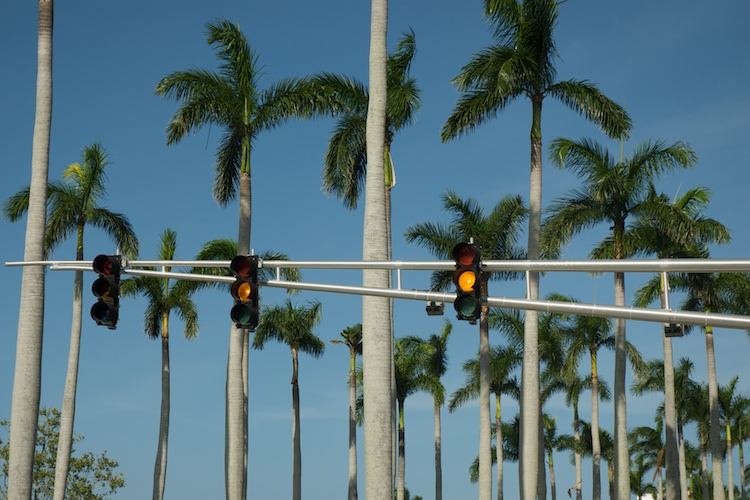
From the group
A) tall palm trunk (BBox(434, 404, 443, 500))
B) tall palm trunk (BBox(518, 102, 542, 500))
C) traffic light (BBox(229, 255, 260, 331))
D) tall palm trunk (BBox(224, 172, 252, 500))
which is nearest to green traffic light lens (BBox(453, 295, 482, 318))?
traffic light (BBox(229, 255, 260, 331))

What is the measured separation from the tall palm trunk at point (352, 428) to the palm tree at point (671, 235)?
21692 millimetres

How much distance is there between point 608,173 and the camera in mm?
37594

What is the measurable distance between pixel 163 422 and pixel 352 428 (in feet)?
45.7

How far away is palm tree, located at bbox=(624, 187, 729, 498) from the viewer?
128 feet

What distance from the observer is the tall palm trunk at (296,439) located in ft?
193

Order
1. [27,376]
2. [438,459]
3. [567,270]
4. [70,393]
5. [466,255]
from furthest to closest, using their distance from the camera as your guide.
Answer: [438,459], [70,393], [27,376], [466,255], [567,270]

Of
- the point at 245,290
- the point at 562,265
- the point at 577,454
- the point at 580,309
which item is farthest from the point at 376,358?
the point at 577,454

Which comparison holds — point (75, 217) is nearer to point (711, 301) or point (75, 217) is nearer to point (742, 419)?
point (711, 301)

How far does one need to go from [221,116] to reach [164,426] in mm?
20875

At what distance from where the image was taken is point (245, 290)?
49.3 ft

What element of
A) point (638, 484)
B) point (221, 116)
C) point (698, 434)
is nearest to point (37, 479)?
point (221, 116)

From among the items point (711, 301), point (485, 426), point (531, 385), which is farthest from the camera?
point (711, 301)

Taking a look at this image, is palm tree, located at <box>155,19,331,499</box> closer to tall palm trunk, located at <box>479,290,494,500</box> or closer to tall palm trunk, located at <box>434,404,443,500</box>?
tall palm trunk, located at <box>479,290,494,500</box>

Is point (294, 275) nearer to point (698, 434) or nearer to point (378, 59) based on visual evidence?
point (378, 59)
